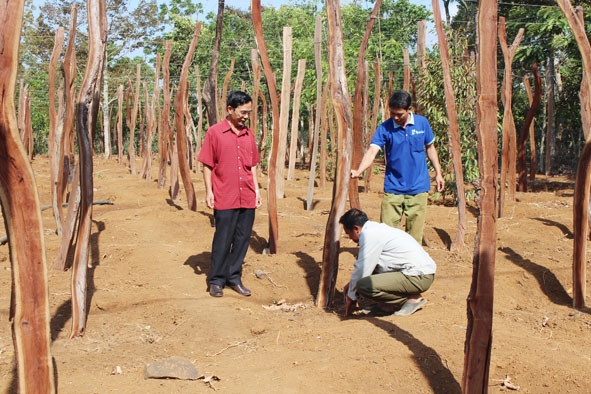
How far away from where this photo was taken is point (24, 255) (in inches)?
112

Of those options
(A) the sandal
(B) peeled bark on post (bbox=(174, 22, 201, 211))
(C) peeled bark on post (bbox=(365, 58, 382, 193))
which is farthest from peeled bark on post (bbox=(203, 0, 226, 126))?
(A) the sandal

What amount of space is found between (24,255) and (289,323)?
269 centimetres

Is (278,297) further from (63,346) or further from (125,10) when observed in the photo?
(125,10)

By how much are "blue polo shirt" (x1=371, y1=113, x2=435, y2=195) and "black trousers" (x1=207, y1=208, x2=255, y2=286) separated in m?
1.29

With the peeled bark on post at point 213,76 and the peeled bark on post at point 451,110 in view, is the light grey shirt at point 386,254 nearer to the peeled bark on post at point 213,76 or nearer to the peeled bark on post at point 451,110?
the peeled bark on post at point 451,110

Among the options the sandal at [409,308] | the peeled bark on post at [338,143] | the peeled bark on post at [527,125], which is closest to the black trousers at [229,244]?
the peeled bark on post at [338,143]

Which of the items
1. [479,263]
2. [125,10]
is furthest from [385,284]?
[125,10]

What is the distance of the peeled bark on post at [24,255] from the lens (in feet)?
9.07

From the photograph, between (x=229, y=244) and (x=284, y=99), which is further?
(x=284, y=99)

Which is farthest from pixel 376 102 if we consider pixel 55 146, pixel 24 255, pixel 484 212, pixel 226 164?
pixel 24 255

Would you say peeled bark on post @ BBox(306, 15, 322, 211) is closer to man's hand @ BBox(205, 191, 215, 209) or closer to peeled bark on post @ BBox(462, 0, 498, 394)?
man's hand @ BBox(205, 191, 215, 209)

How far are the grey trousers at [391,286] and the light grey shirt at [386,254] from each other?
43 millimetres

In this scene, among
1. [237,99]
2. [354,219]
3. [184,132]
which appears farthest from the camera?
[184,132]

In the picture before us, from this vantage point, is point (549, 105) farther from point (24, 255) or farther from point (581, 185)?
point (24, 255)
